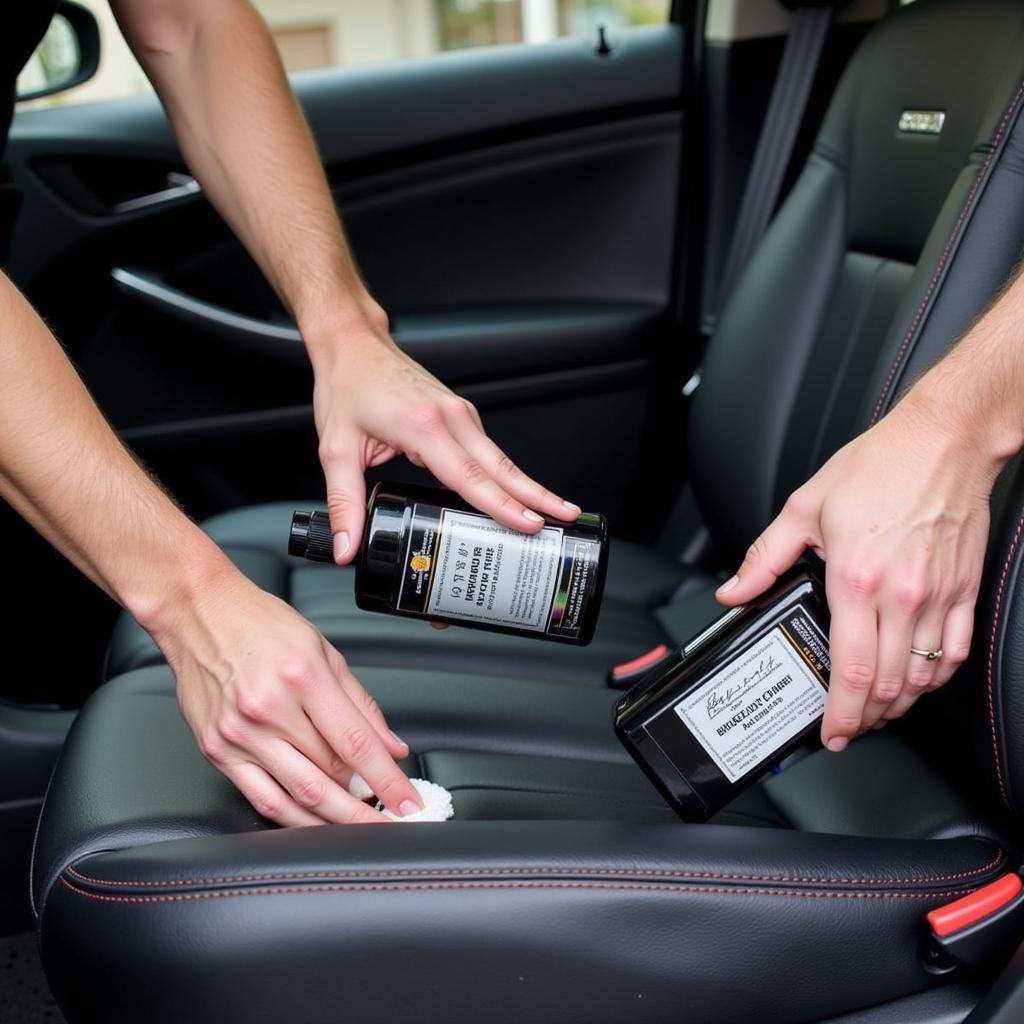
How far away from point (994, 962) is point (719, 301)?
126 cm

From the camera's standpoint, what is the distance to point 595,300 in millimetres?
2037

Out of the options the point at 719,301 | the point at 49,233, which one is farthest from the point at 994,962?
the point at 49,233

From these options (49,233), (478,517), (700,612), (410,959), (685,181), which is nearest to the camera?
(410,959)

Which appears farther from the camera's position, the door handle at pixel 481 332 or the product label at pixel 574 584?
the door handle at pixel 481 332

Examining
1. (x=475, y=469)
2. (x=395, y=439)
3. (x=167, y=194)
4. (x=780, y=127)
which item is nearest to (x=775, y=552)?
(x=475, y=469)

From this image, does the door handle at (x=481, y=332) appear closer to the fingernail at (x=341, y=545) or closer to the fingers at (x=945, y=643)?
the fingernail at (x=341, y=545)

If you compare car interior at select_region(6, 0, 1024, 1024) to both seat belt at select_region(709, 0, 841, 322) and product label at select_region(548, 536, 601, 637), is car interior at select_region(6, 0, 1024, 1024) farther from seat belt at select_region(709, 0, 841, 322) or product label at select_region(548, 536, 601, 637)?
product label at select_region(548, 536, 601, 637)

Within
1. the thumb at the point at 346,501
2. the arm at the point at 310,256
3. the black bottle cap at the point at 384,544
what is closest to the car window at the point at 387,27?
the arm at the point at 310,256

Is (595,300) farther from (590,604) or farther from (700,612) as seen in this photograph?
(590,604)

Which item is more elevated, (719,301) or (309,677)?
(309,677)

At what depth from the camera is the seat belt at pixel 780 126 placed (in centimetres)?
170

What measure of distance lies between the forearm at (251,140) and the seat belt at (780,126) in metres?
0.70

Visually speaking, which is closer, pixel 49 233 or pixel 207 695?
pixel 207 695

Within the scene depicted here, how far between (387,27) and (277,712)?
330 centimetres
